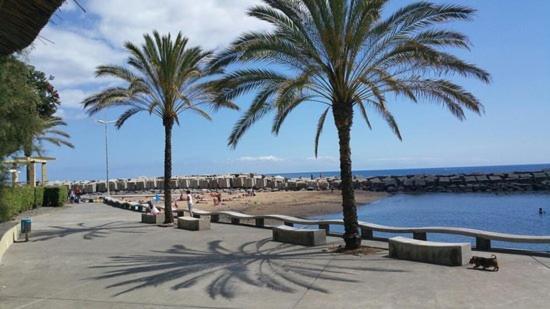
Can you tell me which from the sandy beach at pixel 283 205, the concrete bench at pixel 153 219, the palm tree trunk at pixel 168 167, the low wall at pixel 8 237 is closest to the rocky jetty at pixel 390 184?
the sandy beach at pixel 283 205

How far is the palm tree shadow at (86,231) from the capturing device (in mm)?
17516

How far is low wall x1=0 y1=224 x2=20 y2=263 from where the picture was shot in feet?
42.0

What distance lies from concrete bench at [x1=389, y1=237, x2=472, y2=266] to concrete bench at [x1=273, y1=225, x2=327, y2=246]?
8.77 ft

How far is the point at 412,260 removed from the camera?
10508 mm

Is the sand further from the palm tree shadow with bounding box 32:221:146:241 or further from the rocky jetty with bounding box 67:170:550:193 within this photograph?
the palm tree shadow with bounding box 32:221:146:241

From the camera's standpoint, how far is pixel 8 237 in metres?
14.6

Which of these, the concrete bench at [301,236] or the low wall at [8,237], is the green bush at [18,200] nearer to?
the low wall at [8,237]

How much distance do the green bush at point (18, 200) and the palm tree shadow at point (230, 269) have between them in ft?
34.7

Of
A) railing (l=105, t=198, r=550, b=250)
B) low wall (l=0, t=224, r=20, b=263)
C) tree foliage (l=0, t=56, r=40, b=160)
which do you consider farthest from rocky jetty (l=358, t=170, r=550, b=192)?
low wall (l=0, t=224, r=20, b=263)

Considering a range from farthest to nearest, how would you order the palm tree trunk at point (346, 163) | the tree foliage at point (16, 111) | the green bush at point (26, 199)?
the green bush at point (26, 199)
the tree foliage at point (16, 111)
the palm tree trunk at point (346, 163)

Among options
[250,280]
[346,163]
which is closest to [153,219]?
[346,163]

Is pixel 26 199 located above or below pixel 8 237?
above

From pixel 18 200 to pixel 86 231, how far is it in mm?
11421

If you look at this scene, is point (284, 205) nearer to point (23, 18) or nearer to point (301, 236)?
point (301, 236)
